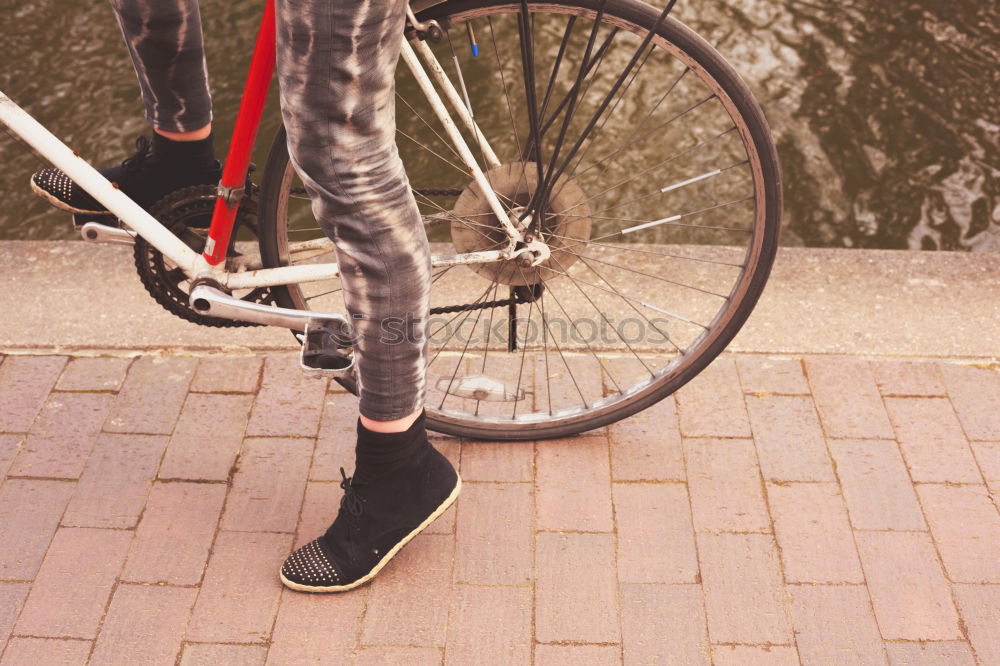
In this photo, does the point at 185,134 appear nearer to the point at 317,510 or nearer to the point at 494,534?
the point at 317,510

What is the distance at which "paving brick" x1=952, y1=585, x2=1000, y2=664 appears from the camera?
7.04 ft

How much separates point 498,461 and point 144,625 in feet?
2.83

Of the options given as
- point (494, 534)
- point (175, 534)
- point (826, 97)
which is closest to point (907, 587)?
point (494, 534)

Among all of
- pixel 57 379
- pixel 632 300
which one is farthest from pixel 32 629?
pixel 632 300

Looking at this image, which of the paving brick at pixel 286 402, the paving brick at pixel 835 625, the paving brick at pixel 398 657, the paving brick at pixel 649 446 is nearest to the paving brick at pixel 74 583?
the paving brick at pixel 286 402

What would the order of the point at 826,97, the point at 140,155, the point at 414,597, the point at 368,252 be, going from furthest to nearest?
the point at 826,97 → the point at 140,155 → the point at 414,597 → the point at 368,252

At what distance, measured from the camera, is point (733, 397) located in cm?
271

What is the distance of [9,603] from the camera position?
87.7 inches

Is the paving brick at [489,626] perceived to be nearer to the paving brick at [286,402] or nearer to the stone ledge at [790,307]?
the paving brick at [286,402]

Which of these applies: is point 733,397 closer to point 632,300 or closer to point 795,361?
point 795,361

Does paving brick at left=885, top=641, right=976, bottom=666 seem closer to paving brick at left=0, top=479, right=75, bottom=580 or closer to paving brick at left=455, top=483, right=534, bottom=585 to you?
paving brick at left=455, top=483, right=534, bottom=585

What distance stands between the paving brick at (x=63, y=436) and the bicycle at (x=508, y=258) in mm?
403

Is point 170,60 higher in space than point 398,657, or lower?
higher

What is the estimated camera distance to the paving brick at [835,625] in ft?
7.01
